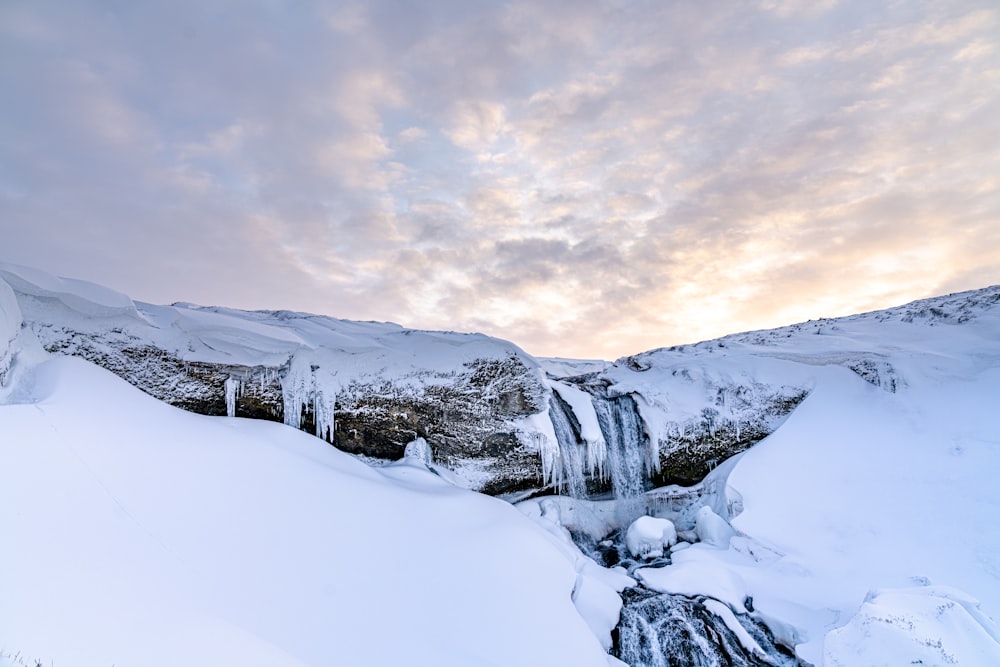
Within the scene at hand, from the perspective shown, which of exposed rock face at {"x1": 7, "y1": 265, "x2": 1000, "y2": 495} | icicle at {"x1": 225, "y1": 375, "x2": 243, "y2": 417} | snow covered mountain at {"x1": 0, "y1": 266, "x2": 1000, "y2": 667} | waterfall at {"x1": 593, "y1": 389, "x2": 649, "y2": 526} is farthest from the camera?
waterfall at {"x1": 593, "y1": 389, "x2": 649, "y2": 526}

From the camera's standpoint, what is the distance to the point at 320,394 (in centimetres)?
1142

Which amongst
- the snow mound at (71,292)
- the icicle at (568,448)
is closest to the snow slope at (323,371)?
the snow mound at (71,292)

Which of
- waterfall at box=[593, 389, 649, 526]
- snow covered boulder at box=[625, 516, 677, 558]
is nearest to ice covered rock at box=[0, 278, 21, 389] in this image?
snow covered boulder at box=[625, 516, 677, 558]

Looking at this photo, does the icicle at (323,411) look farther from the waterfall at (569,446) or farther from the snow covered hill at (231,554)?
the waterfall at (569,446)

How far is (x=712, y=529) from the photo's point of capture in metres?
11.8

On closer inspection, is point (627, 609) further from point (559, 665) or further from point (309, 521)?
point (309, 521)

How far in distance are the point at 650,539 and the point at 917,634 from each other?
6.13 metres

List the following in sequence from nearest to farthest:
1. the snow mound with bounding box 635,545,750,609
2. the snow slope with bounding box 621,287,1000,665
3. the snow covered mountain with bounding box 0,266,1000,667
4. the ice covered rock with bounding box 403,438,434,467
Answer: the snow covered mountain with bounding box 0,266,1000,667 < the snow slope with bounding box 621,287,1000,665 < the snow mound with bounding box 635,545,750,609 < the ice covered rock with bounding box 403,438,434,467

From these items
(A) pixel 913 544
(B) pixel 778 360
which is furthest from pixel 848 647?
(B) pixel 778 360

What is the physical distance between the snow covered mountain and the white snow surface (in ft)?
0.12

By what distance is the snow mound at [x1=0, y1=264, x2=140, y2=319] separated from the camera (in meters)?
8.62

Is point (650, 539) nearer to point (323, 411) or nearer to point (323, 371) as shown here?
point (323, 411)

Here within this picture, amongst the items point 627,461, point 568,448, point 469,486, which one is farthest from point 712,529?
point 469,486

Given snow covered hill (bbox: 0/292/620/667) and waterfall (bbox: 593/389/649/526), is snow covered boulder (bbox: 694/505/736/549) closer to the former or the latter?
waterfall (bbox: 593/389/649/526)
